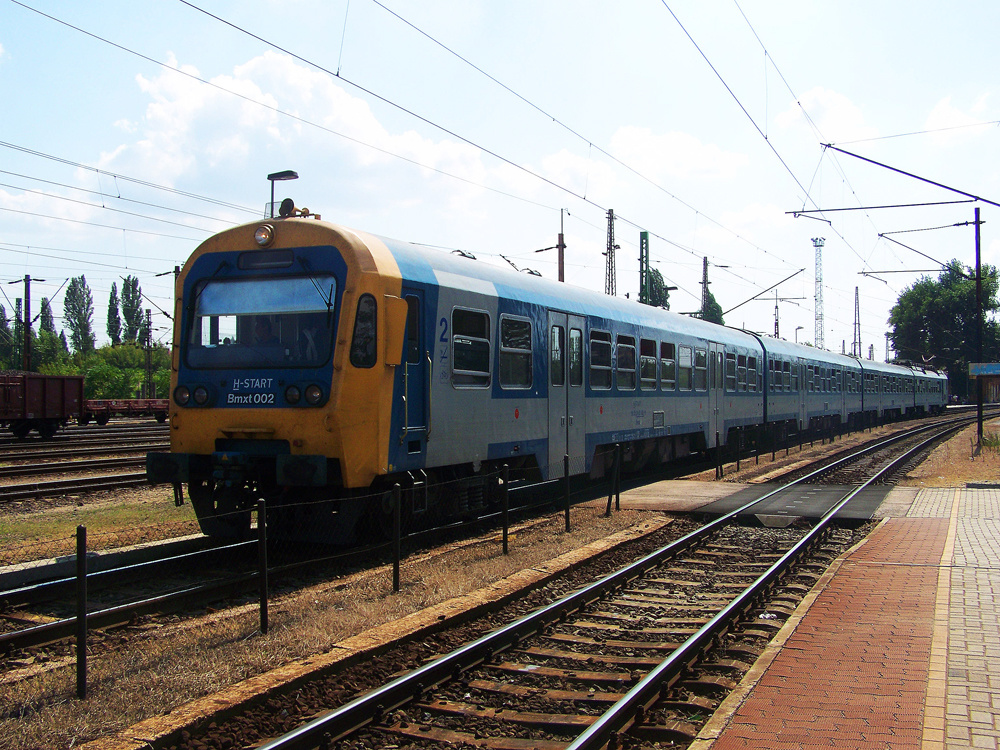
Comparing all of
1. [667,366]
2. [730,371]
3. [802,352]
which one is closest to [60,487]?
[667,366]

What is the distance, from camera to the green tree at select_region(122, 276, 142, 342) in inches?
4392

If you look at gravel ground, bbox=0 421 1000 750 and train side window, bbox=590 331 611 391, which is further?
train side window, bbox=590 331 611 391

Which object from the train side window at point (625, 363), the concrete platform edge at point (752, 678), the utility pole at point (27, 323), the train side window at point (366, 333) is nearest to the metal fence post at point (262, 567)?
the train side window at point (366, 333)

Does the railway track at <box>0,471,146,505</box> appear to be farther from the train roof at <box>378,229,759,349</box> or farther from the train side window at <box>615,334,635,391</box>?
the train side window at <box>615,334,635,391</box>

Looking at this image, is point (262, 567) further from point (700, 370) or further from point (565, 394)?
point (700, 370)

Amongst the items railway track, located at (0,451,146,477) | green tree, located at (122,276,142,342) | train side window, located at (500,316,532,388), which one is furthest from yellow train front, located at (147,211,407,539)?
green tree, located at (122,276,142,342)

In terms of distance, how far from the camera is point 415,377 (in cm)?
892

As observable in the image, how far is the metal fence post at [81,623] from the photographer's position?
15.5ft

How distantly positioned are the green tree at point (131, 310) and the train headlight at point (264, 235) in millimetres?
111879

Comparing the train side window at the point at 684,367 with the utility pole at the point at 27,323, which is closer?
the train side window at the point at 684,367

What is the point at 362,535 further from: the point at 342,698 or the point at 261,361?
the point at 342,698

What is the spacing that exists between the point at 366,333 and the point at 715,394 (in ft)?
42.8

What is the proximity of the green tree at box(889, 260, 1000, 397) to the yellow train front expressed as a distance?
95410 millimetres

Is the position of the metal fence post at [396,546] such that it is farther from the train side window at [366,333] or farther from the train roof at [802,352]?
the train roof at [802,352]
